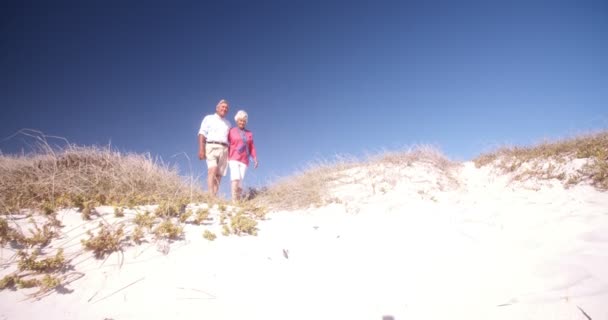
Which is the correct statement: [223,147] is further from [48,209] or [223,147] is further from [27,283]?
[27,283]

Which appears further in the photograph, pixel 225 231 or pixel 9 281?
pixel 225 231

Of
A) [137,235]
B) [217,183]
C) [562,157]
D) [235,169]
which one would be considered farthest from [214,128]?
[562,157]

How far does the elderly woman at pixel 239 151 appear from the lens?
6835mm

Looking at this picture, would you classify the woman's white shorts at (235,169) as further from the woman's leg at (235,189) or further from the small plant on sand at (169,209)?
the small plant on sand at (169,209)

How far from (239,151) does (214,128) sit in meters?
0.75

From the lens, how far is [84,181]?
476 cm

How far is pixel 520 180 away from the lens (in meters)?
6.62

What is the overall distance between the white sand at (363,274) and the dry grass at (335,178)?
2.43 meters

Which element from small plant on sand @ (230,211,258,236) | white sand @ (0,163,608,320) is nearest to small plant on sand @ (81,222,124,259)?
white sand @ (0,163,608,320)

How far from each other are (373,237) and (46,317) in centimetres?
339

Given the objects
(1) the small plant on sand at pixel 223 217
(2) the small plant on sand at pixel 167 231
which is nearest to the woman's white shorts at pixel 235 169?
(1) the small plant on sand at pixel 223 217

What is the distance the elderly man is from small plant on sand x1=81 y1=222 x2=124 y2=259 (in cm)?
359

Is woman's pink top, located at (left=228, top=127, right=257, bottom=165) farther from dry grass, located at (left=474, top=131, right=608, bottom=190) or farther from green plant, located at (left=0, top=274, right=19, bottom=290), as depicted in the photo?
dry grass, located at (left=474, top=131, right=608, bottom=190)

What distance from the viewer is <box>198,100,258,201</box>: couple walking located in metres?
6.75
